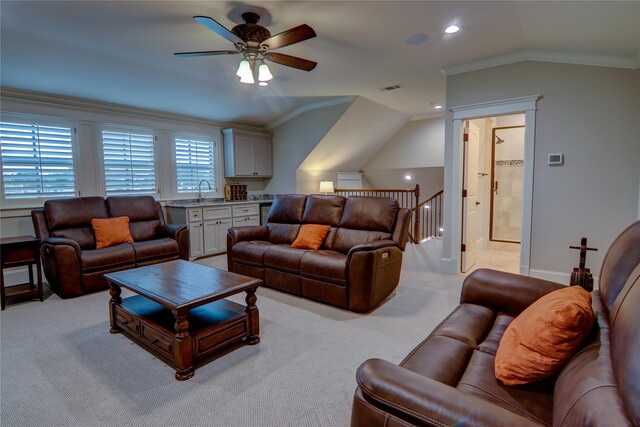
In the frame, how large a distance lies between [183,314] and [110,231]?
2.80 meters

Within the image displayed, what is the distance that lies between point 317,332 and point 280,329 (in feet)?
1.05

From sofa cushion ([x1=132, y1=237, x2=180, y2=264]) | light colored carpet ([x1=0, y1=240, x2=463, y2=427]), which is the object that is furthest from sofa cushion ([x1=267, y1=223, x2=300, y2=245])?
sofa cushion ([x1=132, y1=237, x2=180, y2=264])

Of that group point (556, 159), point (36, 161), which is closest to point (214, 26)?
point (36, 161)

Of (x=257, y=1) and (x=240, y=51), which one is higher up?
(x=257, y=1)

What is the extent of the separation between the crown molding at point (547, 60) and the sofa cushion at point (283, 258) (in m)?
2.99

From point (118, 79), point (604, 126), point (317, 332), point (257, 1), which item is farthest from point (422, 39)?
point (118, 79)

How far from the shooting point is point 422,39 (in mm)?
3363

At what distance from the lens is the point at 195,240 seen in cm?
527

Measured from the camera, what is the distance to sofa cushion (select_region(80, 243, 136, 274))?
3.66 metres

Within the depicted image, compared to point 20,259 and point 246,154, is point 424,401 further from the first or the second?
point 246,154

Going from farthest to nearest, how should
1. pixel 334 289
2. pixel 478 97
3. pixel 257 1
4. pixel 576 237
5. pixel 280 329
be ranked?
pixel 478 97 → pixel 576 237 → pixel 334 289 → pixel 280 329 → pixel 257 1

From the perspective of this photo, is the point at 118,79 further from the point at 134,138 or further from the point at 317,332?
the point at 317,332

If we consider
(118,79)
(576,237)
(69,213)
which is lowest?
(576,237)

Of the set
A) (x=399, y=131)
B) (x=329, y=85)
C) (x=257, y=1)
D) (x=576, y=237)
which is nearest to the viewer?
(x=257, y=1)
